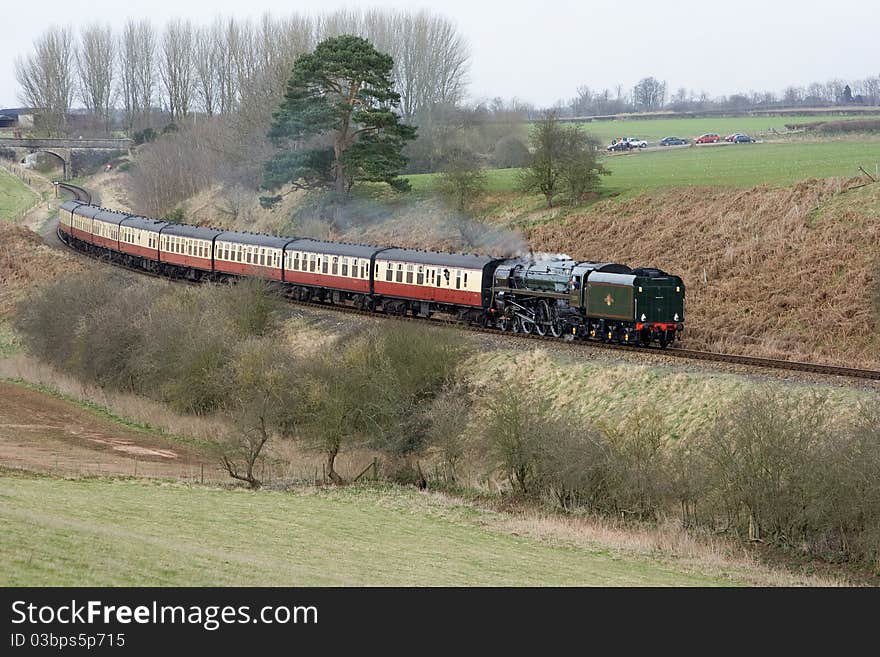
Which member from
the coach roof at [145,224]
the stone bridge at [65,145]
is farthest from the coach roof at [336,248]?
the stone bridge at [65,145]

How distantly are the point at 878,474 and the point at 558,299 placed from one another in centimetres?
1849

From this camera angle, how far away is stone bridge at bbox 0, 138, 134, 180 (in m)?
138

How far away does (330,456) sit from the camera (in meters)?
36.3

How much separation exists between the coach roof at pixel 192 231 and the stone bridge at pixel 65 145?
252 ft

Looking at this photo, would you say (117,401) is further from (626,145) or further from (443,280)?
(626,145)

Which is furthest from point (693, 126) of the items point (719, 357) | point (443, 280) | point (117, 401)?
point (719, 357)

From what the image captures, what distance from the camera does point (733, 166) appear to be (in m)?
69.9

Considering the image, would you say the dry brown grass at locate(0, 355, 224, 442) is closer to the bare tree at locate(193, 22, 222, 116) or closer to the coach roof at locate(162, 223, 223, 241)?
the coach roof at locate(162, 223, 223, 241)

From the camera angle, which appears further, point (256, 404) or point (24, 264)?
point (24, 264)

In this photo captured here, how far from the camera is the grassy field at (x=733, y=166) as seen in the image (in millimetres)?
60562

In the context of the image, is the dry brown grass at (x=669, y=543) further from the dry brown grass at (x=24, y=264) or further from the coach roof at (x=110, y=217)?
the coach roof at (x=110, y=217)

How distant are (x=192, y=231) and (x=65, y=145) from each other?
84.5 metres
